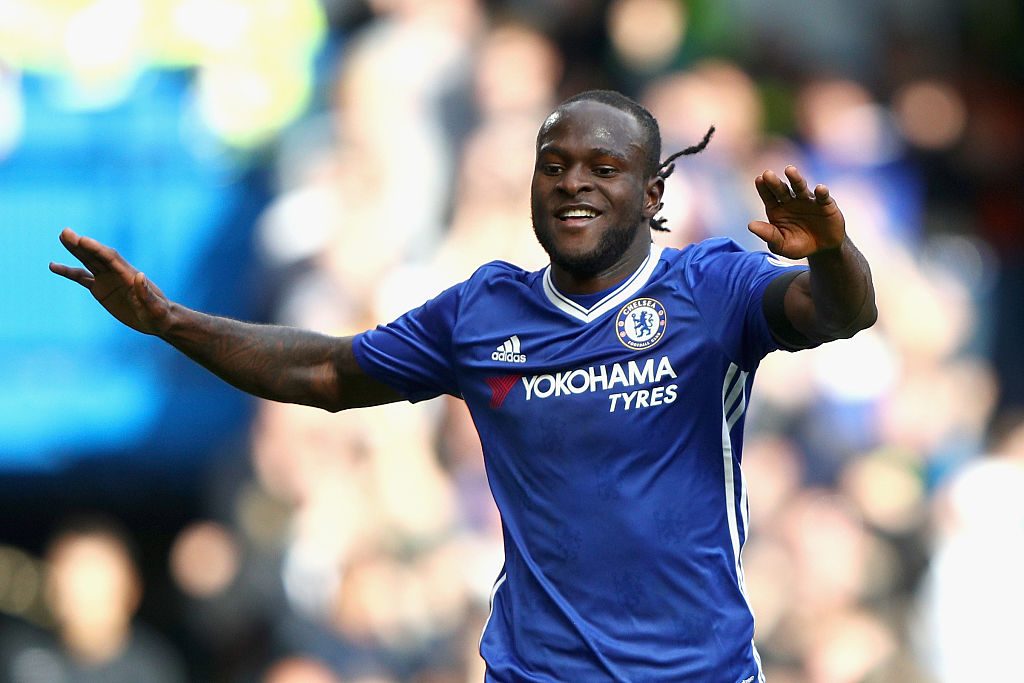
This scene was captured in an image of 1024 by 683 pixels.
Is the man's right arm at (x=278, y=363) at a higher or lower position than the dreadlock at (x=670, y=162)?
lower

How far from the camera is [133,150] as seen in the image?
9438mm

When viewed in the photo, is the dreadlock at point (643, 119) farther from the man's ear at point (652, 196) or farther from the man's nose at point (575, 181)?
the man's nose at point (575, 181)

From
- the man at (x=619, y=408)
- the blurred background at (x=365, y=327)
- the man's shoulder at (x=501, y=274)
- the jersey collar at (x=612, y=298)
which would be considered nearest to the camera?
the man at (x=619, y=408)

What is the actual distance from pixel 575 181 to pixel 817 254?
759 millimetres

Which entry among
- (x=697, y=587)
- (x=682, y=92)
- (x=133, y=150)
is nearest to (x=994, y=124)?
(x=682, y=92)

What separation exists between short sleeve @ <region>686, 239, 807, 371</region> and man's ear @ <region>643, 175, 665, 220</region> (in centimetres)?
23

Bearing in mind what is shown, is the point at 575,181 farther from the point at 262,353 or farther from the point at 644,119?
the point at 262,353

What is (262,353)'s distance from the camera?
179 inches

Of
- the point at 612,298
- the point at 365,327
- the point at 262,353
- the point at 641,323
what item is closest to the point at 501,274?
the point at 612,298

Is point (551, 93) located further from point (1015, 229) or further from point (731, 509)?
point (731, 509)

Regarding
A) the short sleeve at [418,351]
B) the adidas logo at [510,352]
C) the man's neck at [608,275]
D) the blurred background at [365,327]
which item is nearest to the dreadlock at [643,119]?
the man's neck at [608,275]

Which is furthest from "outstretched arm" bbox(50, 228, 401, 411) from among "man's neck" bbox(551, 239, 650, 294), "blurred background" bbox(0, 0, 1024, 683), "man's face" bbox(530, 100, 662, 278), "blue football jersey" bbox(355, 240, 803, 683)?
"blurred background" bbox(0, 0, 1024, 683)

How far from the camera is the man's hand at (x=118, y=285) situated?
4.27m

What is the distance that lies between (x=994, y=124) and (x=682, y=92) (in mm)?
2397
